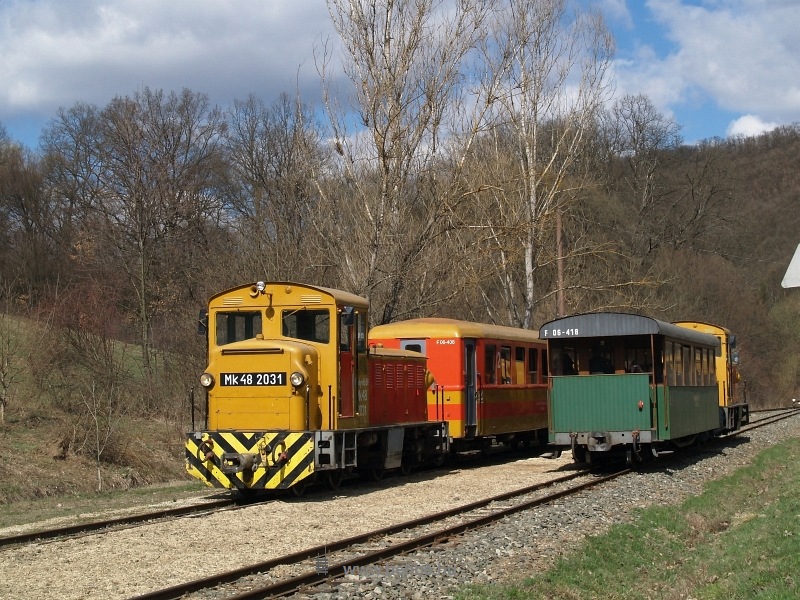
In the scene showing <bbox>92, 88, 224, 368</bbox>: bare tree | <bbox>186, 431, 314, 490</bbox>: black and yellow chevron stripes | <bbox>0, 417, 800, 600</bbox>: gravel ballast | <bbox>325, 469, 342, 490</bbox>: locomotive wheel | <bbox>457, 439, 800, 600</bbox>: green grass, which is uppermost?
<bbox>92, 88, 224, 368</bbox>: bare tree

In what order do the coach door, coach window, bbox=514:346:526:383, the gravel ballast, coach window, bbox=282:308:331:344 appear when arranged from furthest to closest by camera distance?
1. coach window, bbox=514:346:526:383
2. the coach door
3. coach window, bbox=282:308:331:344
4. the gravel ballast

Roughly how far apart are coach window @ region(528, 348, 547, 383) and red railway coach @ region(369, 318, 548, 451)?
0.87 m

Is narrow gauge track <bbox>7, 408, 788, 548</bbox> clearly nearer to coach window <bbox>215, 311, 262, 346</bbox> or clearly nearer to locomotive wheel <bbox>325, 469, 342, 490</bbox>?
locomotive wheel <bbox>325, 469, 342, 490</bbox>

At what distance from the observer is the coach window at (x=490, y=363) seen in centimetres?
2153

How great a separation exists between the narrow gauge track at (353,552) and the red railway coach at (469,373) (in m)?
→ 5.00

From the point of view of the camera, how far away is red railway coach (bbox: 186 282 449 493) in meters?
14.7

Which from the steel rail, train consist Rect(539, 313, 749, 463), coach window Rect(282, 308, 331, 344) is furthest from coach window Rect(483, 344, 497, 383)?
coach window Rect(282, 308, 331, 344)

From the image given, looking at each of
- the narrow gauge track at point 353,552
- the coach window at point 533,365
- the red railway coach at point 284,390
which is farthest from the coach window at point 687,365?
the red railway coach at point 284,390

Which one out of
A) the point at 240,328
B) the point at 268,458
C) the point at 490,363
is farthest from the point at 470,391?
the point at 268,458

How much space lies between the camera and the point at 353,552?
34.9 feet

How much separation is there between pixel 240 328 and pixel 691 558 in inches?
314

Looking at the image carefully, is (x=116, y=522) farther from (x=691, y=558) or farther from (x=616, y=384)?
(x=616, y=384)

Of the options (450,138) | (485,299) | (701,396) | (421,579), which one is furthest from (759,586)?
(485,299)

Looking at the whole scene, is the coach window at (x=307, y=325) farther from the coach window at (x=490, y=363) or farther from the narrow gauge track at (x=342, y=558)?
the coach window at (x=490, y=363)
